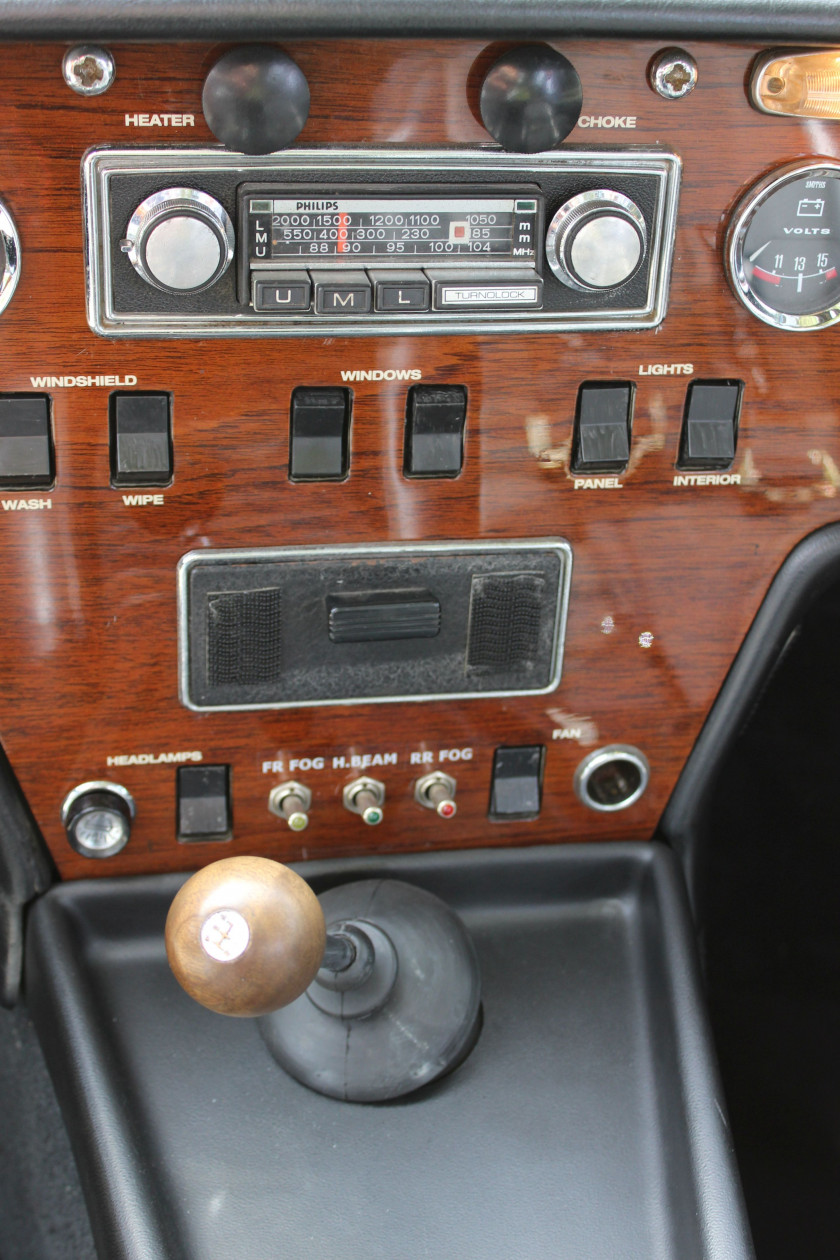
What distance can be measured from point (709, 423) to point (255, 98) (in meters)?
0.55

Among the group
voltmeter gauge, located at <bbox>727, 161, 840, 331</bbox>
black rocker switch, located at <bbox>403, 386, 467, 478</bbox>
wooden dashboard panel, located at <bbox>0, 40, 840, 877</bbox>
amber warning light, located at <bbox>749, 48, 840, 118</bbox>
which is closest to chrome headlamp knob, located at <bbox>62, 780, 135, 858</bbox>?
wooden dashboard panel, located at <bbox>0, 40, 840, 877</bbox>

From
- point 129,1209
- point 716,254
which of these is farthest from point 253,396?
point 129,1209

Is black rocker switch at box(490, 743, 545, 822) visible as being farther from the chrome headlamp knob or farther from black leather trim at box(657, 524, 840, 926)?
the chrome headlamp knob

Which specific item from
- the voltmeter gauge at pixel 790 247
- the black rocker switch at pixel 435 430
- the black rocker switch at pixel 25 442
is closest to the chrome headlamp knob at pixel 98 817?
the black rocker switch at pixel 25 442

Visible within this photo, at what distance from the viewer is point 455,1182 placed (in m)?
1.23

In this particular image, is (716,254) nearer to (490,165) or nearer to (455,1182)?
(490,165)

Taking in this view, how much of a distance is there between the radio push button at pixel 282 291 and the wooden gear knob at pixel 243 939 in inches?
19.7

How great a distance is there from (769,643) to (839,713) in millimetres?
228

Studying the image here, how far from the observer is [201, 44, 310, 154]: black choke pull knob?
0.92m

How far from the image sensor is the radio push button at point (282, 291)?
1.03 metres

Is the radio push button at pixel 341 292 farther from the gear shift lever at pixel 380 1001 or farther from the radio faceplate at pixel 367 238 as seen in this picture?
the gear shift lever at pixel 380 1001

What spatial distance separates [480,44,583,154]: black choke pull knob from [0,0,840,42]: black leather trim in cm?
2

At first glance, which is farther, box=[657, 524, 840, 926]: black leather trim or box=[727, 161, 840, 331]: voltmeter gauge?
box=[657, 524, 840, 926]: black leather trim

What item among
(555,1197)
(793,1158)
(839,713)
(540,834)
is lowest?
(793,1158)
